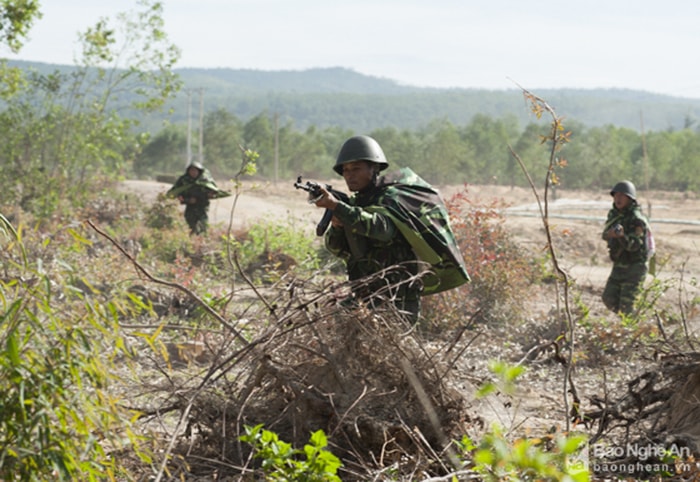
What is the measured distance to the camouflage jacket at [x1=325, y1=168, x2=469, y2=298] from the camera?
4.64m

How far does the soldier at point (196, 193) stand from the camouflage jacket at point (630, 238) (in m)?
6.21

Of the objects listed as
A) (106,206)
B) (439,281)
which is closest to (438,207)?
(439,281)

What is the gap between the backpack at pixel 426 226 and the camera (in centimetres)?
464

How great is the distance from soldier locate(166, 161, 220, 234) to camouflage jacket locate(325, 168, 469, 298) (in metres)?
8.33

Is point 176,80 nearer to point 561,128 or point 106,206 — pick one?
point 106,206

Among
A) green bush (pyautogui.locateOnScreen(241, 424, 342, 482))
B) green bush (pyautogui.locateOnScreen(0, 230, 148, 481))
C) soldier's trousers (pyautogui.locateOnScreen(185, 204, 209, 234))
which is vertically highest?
green bush (pyautogui.locateOnScreen(0, 230, 148, 481))

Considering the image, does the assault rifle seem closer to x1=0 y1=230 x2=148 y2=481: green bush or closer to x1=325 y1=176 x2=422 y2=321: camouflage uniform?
x1=325 y1=176 x2=422 y2=321: camouflage uniform

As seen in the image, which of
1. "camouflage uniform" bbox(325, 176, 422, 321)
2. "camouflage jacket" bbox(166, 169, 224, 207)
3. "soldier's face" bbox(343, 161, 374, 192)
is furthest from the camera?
"camouflage jacket" bbox(166, 169, 224, 207)

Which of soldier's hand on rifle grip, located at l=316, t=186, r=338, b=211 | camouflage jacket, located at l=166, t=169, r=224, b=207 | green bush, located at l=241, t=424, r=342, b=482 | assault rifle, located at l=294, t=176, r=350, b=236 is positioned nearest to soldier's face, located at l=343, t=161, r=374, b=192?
assault rifle, located at l=294, t=176, r=350, b=236

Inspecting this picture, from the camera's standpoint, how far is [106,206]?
17.5 m

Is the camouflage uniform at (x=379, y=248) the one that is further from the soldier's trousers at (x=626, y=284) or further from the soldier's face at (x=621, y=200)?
the soldier's trousers at (x=626, y=284)

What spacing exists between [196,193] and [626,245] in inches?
264

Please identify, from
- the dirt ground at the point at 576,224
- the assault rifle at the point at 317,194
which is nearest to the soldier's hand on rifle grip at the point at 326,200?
the assault rifle at the point at 317,194

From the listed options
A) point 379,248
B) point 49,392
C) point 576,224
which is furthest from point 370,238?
point 576,224
